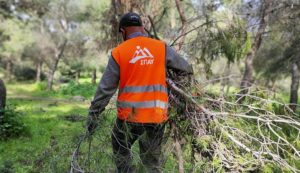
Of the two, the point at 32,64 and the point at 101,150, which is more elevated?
the point at 32,64

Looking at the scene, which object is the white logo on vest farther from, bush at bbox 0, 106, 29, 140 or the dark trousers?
bush at bbox 0, 106, 29, 140

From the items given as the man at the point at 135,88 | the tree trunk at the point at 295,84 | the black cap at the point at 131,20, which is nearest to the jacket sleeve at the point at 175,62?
the man at the point at 135,88

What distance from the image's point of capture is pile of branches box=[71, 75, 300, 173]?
3.74m

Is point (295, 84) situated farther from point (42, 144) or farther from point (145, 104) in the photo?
point (145, 104)

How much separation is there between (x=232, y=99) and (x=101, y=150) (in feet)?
4.99

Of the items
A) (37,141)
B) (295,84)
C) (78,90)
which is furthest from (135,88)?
(78,90)

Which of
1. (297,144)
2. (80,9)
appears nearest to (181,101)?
(297,144)

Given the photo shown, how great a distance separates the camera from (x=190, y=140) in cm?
415

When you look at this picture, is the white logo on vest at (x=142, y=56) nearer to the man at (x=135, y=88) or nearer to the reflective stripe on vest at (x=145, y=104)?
the man at (x=135, y=88)

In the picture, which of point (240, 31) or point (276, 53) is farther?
point (276, 53)

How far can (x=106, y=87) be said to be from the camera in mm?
3986

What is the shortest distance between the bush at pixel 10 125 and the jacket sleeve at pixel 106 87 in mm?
5378

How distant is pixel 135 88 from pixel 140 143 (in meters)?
0.65

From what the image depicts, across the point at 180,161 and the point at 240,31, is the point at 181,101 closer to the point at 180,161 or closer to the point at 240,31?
the point at 180,161
